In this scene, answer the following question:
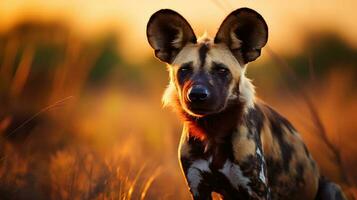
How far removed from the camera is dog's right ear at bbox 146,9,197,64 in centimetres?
412

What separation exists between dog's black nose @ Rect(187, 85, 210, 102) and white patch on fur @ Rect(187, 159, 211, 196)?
41cm

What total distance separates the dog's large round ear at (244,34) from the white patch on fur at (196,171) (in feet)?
1.90

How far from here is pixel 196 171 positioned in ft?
13.3

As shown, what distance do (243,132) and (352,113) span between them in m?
3.09

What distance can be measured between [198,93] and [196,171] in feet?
1.62

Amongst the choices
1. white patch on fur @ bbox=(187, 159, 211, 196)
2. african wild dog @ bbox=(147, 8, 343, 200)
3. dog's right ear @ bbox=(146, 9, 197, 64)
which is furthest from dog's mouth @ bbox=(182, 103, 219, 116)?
dog's right ear @ bbox=(146, 9, 197, 64)

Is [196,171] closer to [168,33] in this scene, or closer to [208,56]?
[208,56]

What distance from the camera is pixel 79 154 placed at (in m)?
4.81

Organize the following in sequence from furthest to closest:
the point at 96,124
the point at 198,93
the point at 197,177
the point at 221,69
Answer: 1. the point at 96,124
2. the point at 197,177
3. the point at 221,69
4. the point at 198,93

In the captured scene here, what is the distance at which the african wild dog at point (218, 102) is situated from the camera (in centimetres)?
396

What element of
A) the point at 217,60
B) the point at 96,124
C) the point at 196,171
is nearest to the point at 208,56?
the point at 217,60

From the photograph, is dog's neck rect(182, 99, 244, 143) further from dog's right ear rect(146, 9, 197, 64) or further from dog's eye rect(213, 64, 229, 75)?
dog's right ear rect(146, 9, 197, 64)

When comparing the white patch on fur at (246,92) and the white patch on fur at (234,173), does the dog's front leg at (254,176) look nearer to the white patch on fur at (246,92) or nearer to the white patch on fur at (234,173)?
the white patch on fur at (234,173)

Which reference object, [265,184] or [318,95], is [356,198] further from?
[318,95]
